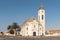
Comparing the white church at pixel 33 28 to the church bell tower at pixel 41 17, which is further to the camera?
the church bell tower at pixel 41 17

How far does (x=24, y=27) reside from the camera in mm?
84375

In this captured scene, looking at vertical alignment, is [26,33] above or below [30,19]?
below

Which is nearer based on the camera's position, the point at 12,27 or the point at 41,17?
the point at 12,27

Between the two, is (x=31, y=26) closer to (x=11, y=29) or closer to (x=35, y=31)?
(x=35, y=31)

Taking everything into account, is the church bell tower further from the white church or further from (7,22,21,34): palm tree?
Answer: (7,22,21,34): palm tree

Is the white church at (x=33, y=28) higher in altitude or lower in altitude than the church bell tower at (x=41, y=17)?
lower

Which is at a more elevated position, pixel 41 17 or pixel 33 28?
pixel 41 17

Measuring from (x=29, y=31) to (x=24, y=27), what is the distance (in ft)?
8.35

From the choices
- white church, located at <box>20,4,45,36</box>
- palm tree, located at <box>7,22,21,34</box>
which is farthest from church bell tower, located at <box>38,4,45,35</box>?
palm tree, located at <box>7,22,21,34</box>

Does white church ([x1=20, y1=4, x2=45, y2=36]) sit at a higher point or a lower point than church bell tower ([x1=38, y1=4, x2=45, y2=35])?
lower

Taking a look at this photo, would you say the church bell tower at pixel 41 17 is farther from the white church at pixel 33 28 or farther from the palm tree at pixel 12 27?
the palm tree at pixel 12 27

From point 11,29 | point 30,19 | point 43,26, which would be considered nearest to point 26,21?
point 30,19

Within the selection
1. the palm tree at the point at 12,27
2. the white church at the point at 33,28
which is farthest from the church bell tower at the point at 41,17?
the palm tree at the point at 12,27

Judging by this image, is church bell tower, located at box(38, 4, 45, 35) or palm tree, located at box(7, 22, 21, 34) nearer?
palm tree, located at box(7, 22, 21, 34)
